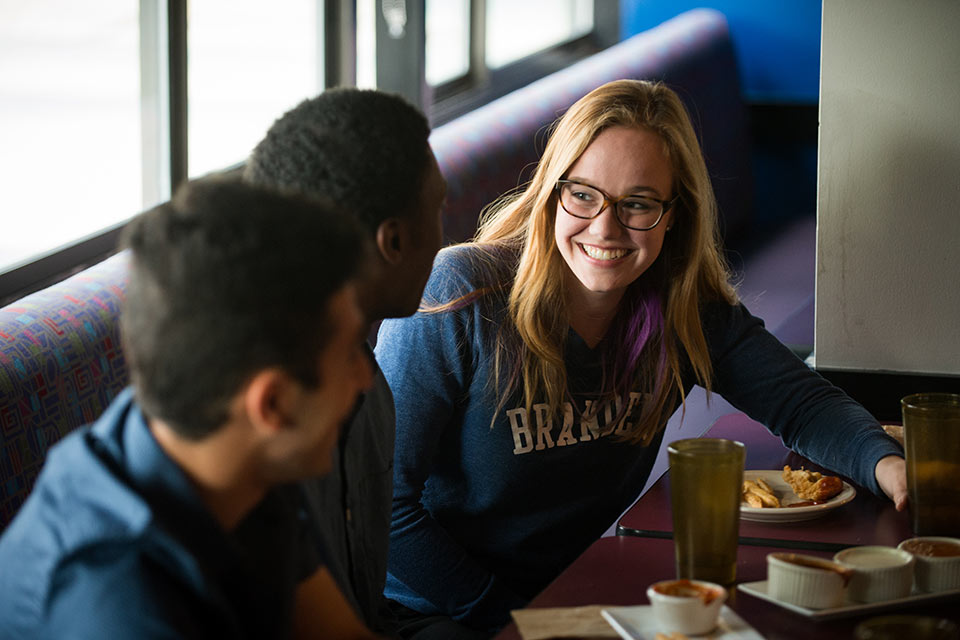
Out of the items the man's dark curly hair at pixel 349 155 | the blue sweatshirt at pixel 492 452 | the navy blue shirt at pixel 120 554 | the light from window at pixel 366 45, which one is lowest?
the blue sweatshirt at pixel 492 452

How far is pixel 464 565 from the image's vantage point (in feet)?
5.65

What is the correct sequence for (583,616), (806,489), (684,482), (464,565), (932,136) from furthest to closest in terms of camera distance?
(932,136) → (464,565) → (806,489) → (684,482) → (583,616)

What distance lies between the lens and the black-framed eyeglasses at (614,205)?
179 cm

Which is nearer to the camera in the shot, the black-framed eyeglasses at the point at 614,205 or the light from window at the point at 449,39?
the black-framed eyeglasses at the point at 614,205

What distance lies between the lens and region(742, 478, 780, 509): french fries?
150 cm

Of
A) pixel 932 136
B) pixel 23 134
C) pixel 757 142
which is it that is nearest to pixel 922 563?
pixel 932 136

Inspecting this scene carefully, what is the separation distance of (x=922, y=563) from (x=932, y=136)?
1.13 metres

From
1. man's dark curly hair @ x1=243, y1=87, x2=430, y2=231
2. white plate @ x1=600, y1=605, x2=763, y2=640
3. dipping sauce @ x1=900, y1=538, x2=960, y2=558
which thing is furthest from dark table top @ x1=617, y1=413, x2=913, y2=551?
man's dark curly hair @ x1=243, y1=87, x2=430, y2=231

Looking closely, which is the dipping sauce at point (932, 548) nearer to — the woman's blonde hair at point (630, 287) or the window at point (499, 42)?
the woman's blonde hair at point (630, 287)

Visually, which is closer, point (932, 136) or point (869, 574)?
point (869, 574)

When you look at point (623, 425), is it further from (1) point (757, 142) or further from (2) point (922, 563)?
(1) point (757, 142)

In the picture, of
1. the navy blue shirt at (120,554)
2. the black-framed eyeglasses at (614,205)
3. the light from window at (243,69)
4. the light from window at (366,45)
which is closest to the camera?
the navy blue shirt at (120,554)

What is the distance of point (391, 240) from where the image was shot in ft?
4.48

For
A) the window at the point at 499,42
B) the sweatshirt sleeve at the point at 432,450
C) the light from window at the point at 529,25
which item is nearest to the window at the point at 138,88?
the window at the point at 499,42
